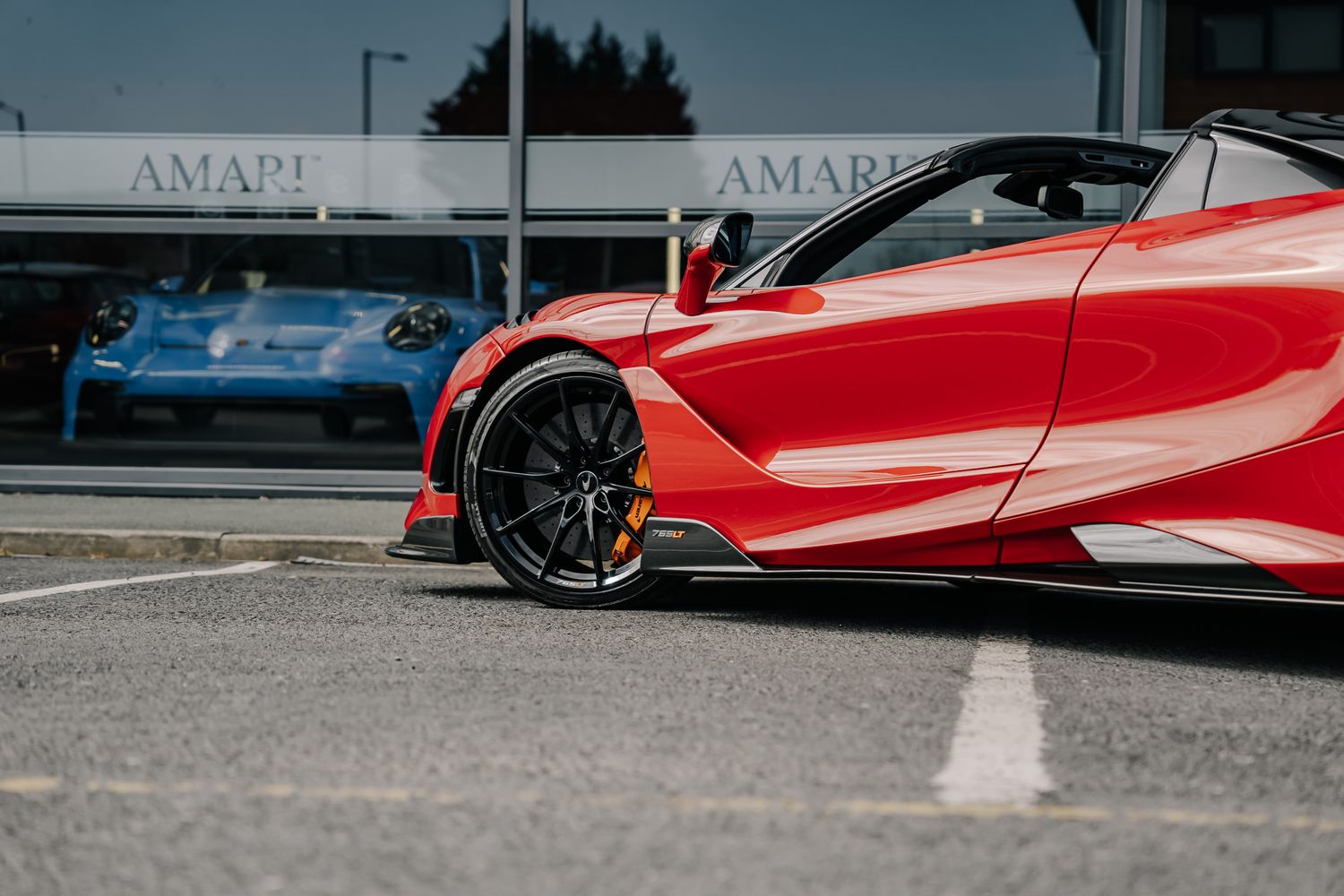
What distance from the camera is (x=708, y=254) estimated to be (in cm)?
436

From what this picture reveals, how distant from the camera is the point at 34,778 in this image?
8.98 feet

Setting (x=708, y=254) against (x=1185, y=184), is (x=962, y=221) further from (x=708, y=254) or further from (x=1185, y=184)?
(x=1185, y=184)

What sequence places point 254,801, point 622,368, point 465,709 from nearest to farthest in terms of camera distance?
point 254,801
point 465,709
point 622,368

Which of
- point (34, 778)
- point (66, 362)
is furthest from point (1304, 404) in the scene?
point (66, 362)

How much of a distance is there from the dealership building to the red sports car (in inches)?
143

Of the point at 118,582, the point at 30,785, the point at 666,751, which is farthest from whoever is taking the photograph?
the point at 118,582

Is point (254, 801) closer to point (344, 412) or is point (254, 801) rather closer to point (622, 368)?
point (622, 368)

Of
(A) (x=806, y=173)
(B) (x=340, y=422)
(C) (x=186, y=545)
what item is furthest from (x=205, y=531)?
(A) (x=806, y=173)

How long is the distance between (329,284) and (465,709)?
18.7 ft

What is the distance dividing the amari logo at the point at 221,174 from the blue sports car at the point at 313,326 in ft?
1.06

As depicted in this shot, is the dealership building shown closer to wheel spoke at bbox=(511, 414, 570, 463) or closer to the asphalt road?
wheel spoke at bbox=(511, 414, 570, 463)

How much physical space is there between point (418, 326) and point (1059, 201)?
4.81 m

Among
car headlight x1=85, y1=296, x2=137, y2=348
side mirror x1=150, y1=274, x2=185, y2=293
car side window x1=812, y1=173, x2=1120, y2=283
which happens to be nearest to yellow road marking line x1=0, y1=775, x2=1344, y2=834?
car side window x1=812, y1=173, x2=1120, y2=283

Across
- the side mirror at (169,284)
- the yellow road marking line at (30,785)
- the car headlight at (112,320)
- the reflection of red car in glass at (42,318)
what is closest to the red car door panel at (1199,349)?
the yellow road marking line at (30,785)
